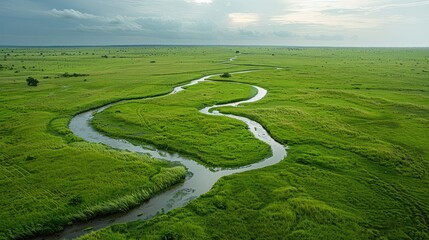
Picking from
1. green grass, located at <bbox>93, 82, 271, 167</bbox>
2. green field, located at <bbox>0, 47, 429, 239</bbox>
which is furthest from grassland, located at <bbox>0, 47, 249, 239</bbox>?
green grass, located at <bbox>93, 82, 271, 167</bbox>

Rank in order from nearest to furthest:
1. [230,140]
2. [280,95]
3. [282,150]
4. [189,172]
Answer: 1. [189,172]
2. [282,150]
3. [230,140]
4. [280,95]

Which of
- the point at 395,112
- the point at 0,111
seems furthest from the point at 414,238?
the point at 0,111

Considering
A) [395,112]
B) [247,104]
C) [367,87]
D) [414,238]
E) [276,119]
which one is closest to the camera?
[414,238]

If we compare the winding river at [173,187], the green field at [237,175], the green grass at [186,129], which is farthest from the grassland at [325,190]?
the green grass at [186,129]

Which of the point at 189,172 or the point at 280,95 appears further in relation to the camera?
the point at 280,95

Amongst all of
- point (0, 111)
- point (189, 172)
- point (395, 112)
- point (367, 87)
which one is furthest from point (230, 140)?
point (367, 87)

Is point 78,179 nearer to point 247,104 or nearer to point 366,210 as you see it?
point 366,210

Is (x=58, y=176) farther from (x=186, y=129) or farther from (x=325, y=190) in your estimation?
(x=325, y=190)

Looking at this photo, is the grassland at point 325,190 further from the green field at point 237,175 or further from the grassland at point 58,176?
the grassland at point 58,176

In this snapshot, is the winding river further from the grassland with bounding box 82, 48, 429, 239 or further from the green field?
the grassland with bounding box 82, 48, 429, 239
